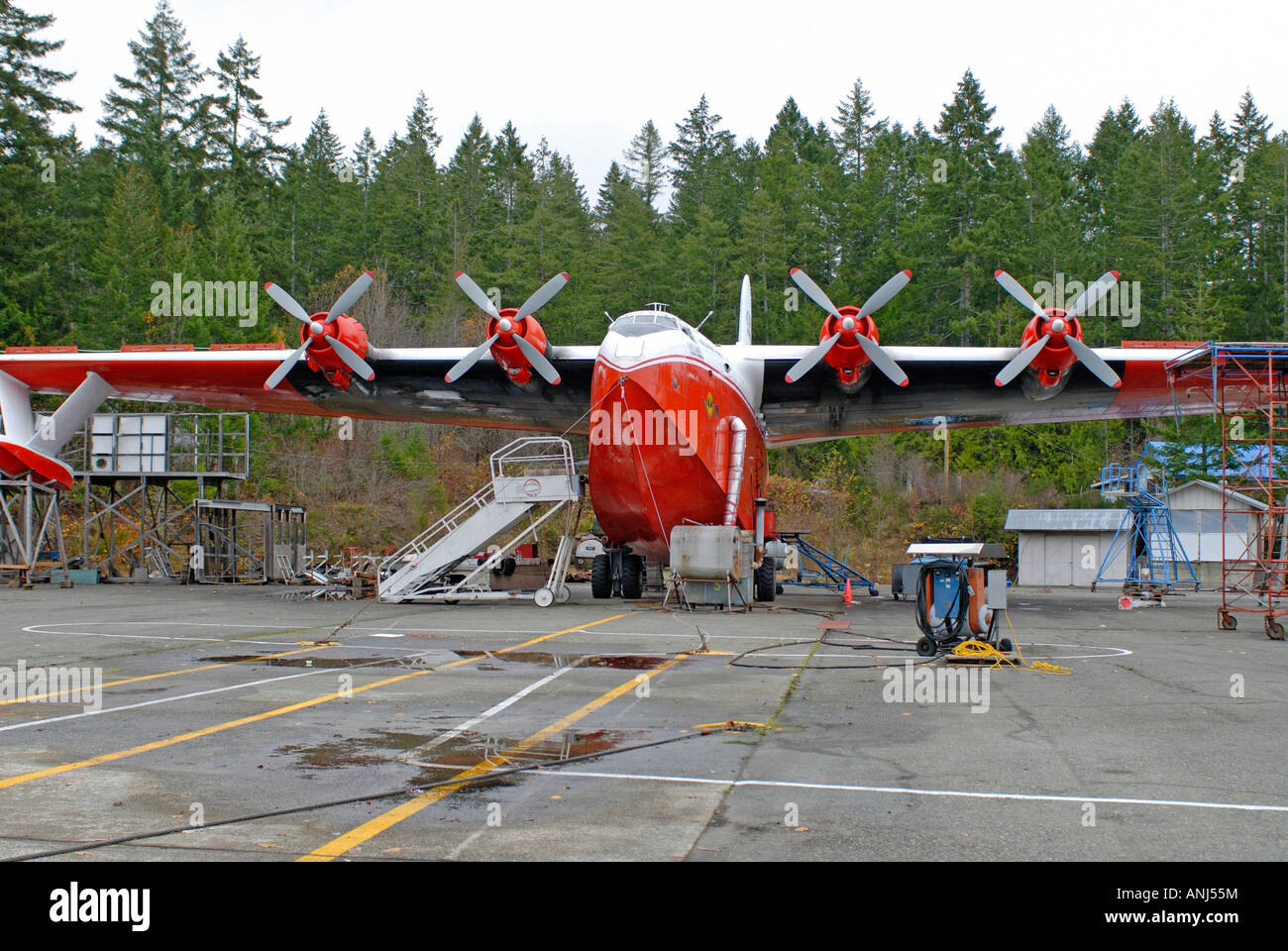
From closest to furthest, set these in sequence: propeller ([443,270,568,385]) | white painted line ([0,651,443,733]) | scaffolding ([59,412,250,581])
→ white painted line ([0,651,443,733])
propeller ([443,270,568,385])
scaffolding ([59,412,250,581])

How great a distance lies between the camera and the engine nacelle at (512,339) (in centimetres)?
2164

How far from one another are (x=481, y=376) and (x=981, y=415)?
1367 cm

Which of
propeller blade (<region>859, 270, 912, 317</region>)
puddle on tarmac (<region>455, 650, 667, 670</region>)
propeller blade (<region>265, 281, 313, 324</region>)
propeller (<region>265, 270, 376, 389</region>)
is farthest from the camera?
propeller (<region>265, 270, 376, 389</region>)

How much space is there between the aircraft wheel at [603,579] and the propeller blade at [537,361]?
505cm

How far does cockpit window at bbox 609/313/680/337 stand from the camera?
66.4ft

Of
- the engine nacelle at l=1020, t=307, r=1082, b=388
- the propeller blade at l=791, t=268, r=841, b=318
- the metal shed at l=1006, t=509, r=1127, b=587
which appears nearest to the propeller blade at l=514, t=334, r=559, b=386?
the propeller blade at l=791, t=268, r=841, b=318

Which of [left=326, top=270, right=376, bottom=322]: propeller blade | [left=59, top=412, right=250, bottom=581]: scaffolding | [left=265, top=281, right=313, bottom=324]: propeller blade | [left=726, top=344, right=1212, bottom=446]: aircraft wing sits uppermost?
[left=326, top=270, right=376, bottom=322]: propeller blade

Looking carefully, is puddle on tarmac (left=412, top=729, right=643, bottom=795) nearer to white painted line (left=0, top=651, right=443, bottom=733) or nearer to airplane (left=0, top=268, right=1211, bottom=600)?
white painted line (left=0, top=651, right=443, bottom=733)

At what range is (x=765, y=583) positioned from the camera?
23.3m

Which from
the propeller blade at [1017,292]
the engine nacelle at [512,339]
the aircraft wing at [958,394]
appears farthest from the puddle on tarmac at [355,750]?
the aircraft wing at [958,394]

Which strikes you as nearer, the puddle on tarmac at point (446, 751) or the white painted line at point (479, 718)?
the puddle on tarmac at point (446, 751)

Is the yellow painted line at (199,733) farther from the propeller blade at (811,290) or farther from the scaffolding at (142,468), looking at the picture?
the scaffolding at (142,468)

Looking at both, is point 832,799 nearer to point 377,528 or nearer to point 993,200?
point 377,528

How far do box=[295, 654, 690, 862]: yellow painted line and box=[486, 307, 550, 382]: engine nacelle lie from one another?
14099 millimetres
